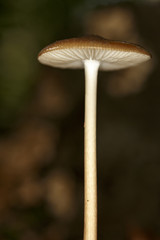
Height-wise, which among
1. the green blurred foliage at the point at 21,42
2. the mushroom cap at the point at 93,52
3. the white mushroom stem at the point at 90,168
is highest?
the green blurred foliage at the point at 21,42

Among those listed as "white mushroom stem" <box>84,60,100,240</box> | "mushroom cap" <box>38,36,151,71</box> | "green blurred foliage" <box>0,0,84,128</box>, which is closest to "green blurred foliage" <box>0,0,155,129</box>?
"green blurred foliage" <box>0,0,84,128</box>

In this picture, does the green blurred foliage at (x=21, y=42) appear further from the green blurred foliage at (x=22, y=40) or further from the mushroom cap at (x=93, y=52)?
the mushroom cap at (x=93, y=52)

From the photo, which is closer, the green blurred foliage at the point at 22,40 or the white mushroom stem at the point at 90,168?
the white mushroom stem at the point at 90,168

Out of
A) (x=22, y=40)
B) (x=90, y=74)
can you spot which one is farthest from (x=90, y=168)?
(x=22, y=40)

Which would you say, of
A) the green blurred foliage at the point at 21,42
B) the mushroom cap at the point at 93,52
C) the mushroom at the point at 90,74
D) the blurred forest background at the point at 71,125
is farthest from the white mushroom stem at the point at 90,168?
the green blurred foliage at the point at 21,42

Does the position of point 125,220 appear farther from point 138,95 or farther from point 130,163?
point 138,95

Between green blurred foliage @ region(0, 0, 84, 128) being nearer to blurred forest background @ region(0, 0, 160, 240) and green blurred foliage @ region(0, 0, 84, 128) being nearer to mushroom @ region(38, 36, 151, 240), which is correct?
blurred forest background @ region(0, 0, 160, 240)
